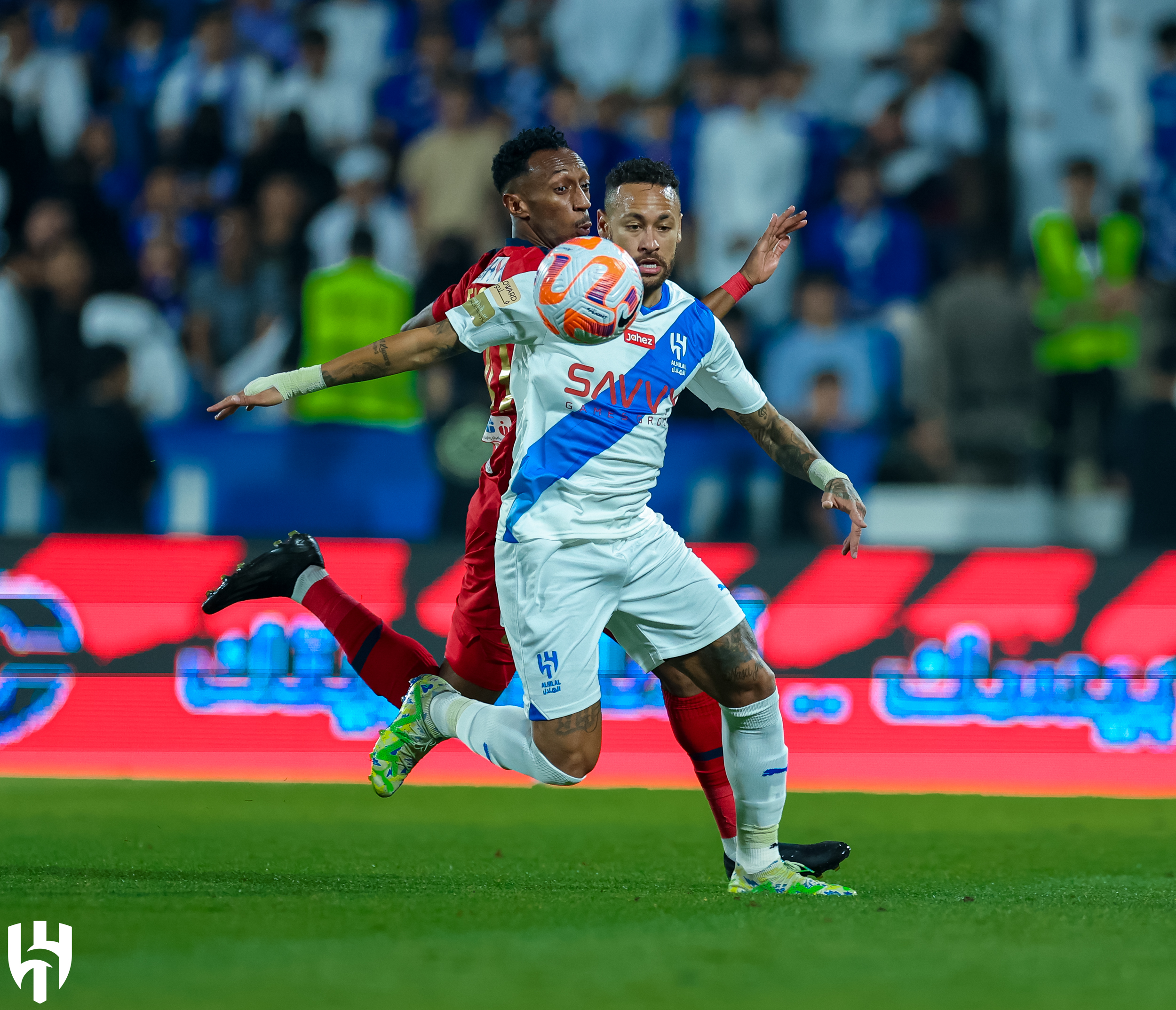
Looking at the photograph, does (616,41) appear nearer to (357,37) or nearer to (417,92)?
(417,92)

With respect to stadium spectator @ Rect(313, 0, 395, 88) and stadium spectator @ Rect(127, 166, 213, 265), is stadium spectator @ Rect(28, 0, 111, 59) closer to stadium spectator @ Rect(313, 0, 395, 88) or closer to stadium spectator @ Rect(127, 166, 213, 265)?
stadium spectator @ Rect(127, 166, 213, 265)

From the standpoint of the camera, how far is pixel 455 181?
12758 mm

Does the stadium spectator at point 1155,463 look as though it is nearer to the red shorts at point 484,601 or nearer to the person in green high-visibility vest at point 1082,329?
the person in green high-visibility vest at point 1082,329

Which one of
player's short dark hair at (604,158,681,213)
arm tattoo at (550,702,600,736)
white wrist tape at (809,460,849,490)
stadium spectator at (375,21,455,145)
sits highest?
stadium spectator at (375,21,455,145)

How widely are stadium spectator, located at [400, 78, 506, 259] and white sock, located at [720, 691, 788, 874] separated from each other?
7537 mm

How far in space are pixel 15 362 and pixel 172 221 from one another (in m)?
1.91

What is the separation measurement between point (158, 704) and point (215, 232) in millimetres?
4910

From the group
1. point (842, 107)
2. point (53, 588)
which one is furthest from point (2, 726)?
point (842, 107)

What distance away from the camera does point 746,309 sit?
12305 millimetres

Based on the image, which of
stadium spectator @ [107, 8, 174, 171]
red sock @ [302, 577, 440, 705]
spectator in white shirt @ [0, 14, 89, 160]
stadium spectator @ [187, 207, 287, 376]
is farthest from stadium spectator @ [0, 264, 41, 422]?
red sock @ [302, 577, 440, 705]

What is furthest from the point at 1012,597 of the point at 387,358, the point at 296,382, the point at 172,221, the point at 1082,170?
the point at 172,221

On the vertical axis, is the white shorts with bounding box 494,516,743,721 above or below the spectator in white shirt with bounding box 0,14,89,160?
below

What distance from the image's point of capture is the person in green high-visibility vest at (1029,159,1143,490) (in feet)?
38.4

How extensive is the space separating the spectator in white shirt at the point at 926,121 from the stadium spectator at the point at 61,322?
6.03 meters
